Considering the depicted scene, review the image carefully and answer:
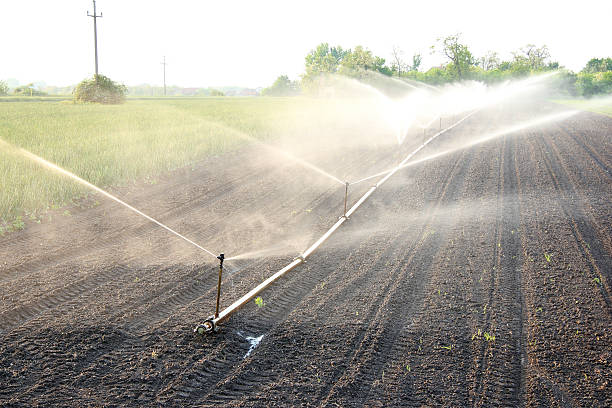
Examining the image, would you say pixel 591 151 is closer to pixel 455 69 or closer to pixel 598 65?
pixel 455 69

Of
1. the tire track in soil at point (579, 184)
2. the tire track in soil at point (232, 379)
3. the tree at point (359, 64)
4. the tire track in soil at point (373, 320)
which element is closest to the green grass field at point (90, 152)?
the tire track in soil at point (232, 379)

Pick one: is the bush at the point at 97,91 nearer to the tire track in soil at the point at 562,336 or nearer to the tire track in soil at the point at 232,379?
the tire track in soil at the point at 562,336

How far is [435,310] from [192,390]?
3025mm

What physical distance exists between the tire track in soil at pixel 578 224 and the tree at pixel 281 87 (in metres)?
113

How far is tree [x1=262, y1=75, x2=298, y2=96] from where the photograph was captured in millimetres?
123875

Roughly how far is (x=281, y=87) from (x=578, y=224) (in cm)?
12108

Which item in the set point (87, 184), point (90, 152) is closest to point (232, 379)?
point (87, 184)

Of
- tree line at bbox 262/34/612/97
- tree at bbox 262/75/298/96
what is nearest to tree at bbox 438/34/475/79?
tree line at bbox 262/34/612/97

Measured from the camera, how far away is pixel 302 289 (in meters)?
6.05

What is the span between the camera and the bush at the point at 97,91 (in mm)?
42875

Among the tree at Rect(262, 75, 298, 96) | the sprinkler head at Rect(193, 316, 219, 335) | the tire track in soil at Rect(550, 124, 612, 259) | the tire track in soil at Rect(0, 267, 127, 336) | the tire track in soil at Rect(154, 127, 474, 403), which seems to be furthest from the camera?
the tree at Rect(262, 75, 298, 96)

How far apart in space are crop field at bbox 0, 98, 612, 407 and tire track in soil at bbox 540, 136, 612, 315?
0.06 meters

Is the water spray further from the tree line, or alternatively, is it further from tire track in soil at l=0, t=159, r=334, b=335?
the tree line

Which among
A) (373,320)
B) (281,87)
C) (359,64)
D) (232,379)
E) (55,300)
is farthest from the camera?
(281,87)
